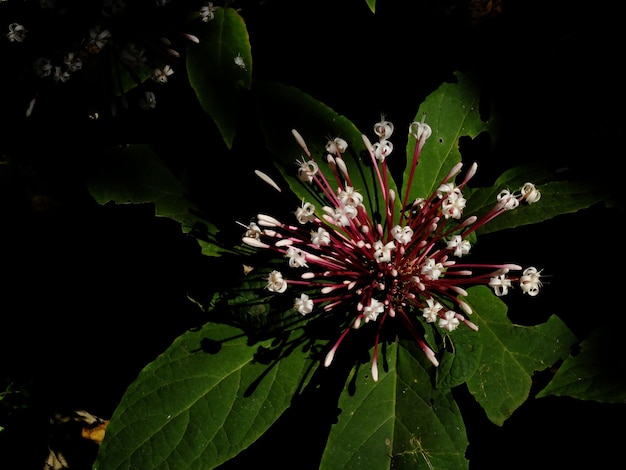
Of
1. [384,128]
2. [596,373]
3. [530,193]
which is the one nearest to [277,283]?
[384,128]

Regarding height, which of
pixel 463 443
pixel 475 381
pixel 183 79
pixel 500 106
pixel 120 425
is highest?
pixel 183 79

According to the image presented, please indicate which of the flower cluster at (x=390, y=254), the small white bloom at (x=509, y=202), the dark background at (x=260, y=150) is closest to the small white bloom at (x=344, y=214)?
the flower cluster at (x=390, y=254)

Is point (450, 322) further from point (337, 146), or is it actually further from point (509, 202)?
point (337, 146)

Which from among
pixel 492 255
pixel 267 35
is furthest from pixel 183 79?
pixel 492 255

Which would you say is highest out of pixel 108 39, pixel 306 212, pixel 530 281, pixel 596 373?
pixel 108 39

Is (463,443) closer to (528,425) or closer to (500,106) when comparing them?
(528,425)
